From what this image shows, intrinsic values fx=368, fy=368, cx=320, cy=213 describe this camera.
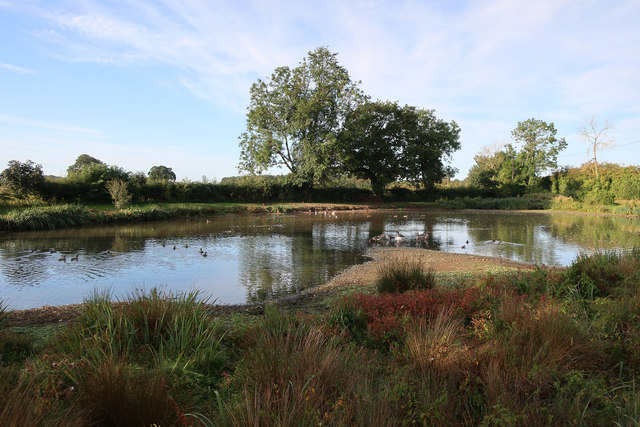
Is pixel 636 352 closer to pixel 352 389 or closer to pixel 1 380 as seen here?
pixel 352 389

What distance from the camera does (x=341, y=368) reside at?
294 cm

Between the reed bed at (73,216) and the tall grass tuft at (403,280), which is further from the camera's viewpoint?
the reed bed at (73,216)

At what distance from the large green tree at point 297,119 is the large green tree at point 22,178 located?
21126 mm

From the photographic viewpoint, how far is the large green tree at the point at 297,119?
41062 mm

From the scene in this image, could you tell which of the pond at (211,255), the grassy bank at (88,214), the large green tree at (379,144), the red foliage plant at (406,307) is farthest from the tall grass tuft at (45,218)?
the large green tree at (379,144)

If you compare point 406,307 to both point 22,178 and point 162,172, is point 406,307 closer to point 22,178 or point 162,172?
point 22,178

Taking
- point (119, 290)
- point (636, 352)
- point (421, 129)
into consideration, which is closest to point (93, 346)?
point (636, 352)

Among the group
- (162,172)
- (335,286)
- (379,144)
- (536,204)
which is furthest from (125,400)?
(162,172)

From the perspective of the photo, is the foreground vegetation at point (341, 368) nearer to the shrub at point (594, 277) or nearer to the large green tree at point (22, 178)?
the shrub at point (594, 277)

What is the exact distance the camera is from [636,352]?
361 centimetres

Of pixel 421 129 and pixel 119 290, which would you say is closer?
pixel 119 290

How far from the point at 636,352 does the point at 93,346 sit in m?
5.28

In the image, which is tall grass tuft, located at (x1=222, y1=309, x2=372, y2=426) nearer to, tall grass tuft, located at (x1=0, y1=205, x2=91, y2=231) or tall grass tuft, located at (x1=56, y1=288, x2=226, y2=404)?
tall grass tuft, located at (x1=56, y1=288, x2=226, y2=404)

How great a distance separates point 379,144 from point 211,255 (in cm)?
3564
